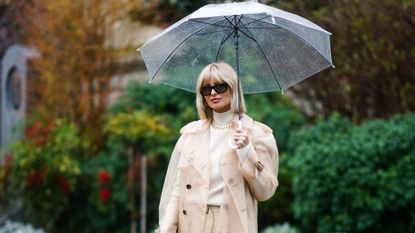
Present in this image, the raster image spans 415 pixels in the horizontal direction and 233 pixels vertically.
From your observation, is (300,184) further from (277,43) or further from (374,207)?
(277,43)

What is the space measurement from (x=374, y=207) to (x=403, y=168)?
525 millimetres

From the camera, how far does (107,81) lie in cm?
1358

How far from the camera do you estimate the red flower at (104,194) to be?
11.7 m

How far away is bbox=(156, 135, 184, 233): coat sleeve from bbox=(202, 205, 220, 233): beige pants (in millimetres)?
234

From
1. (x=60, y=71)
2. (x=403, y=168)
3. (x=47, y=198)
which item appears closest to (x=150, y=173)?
(x=47, y=198)

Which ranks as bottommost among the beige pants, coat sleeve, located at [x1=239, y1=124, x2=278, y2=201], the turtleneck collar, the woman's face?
the beige pants

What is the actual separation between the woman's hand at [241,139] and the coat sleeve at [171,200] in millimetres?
558

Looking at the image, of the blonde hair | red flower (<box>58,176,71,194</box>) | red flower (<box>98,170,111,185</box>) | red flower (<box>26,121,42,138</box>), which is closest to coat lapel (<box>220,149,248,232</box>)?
the blonde hair

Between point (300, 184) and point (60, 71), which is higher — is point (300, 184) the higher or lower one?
the lower one

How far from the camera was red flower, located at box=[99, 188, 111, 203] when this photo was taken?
11.7 m

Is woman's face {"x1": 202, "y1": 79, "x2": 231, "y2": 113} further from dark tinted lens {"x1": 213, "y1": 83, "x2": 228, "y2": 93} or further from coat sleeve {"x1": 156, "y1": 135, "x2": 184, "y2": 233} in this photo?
coat sleeve {"x1": 156, "y1": 135, "x2": 184, "y2": 233}

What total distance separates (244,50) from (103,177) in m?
6.48

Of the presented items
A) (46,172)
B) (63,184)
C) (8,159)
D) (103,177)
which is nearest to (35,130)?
(8,159)

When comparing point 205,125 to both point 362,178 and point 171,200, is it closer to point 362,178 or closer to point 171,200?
point 171,200
